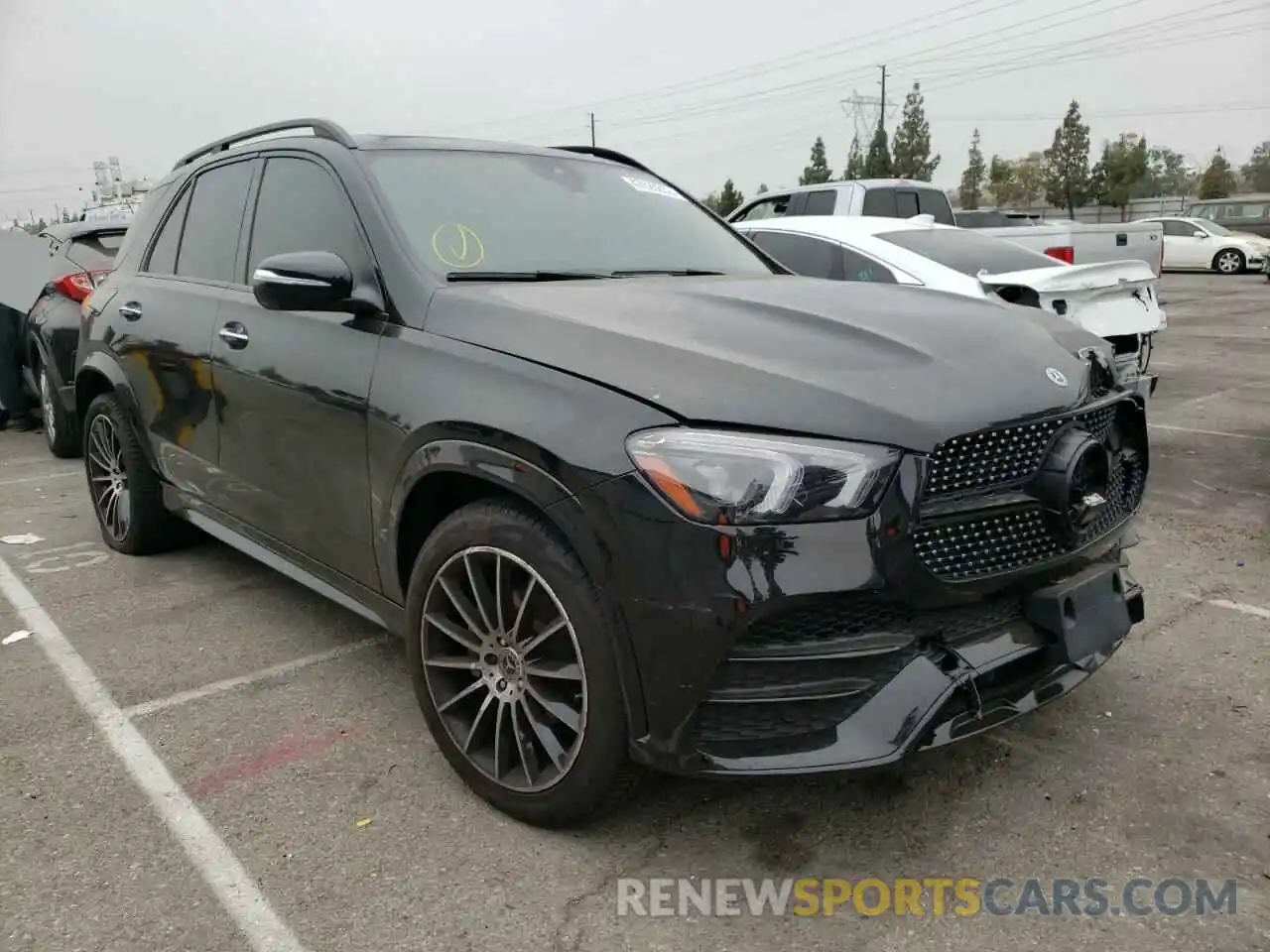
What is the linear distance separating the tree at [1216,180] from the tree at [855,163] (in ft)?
72.4

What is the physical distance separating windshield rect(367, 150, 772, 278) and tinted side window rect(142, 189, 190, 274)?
5.12ft

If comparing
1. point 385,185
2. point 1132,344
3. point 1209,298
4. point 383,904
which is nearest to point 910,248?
point 1132,344

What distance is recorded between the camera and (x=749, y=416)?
2094 mm

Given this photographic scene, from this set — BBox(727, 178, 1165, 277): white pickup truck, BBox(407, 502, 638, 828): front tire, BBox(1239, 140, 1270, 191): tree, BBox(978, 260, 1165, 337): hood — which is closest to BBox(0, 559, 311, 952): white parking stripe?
BBox(407, 502, 638, 828): front tire

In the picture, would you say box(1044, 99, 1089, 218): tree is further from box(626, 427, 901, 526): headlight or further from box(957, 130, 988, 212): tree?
box(626, 427, 901, 526): headlight

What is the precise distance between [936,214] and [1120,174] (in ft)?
166

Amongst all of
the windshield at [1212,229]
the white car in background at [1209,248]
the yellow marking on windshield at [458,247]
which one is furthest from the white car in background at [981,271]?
the windshield at [1212,229]

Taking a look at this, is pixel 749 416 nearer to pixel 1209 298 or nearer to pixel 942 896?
pixel 942 896

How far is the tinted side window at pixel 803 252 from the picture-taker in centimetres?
698

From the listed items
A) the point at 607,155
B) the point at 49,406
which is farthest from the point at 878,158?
the point at 607,155

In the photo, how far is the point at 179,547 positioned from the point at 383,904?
3.23 m

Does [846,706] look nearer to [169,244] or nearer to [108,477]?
[169,244]

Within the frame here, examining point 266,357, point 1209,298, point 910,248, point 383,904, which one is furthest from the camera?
point 1209,298

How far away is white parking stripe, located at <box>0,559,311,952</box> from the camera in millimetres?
2221
